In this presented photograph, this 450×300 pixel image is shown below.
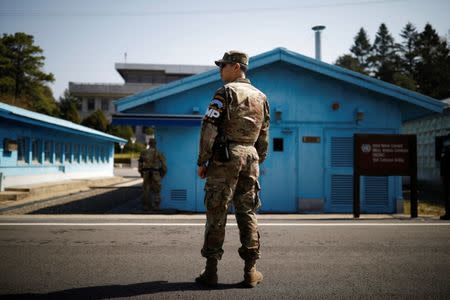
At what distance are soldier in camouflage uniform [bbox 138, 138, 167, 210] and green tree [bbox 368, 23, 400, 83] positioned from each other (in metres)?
54.6

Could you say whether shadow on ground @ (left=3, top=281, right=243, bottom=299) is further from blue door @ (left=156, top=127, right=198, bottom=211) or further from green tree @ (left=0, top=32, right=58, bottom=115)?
green tree @ (left=0, top=32, right=58, bottom=115)

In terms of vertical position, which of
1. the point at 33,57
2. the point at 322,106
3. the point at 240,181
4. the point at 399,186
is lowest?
the point at 399,186

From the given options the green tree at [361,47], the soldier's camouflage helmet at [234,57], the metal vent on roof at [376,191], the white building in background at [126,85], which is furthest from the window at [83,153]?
the green tree at [361,47]

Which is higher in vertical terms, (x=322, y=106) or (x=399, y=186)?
(x=322, y=106)

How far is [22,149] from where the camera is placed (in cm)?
1332

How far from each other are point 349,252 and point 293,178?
4.85 metres

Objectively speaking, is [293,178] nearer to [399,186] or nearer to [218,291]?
[399,186]

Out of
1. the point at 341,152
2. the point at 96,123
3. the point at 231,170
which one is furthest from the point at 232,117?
the point at 96,123

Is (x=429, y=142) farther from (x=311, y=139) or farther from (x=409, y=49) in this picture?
(x=409, y=49)

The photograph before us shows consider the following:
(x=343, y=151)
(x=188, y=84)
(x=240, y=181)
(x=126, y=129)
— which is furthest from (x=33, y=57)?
(x=240, y=181)

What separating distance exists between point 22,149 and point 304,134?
38.8 ft

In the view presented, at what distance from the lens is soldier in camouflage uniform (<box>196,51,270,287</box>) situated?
2.86 metres

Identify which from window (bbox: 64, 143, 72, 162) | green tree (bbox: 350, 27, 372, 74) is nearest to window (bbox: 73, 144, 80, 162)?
window (bbox: 64, 143, 72, 162)

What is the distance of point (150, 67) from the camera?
5809 centimetres
